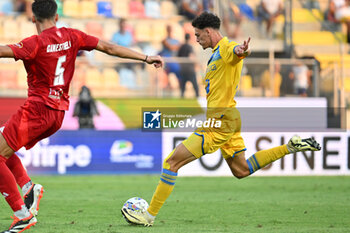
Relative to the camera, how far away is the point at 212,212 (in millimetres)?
8469

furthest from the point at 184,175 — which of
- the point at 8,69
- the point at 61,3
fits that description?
the point at 61,3

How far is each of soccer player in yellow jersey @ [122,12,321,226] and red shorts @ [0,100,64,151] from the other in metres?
1.44

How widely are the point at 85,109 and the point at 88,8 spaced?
503cm

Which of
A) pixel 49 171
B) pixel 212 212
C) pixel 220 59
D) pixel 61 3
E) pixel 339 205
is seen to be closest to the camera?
pixel 220 59

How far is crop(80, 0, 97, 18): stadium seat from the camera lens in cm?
1900

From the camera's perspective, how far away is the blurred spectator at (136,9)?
1948cm

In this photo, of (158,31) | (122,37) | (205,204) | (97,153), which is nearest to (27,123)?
(205,204)

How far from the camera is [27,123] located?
628 cm

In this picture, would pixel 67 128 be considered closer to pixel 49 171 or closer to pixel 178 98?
pixel 49 171

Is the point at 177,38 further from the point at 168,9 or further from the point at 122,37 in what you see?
the point at 168,9

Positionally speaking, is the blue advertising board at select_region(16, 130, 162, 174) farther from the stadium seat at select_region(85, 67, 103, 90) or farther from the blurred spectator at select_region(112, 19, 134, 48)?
the blurred spectator at select_region(112, 19, 134, 48)

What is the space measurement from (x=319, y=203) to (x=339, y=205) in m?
0.33

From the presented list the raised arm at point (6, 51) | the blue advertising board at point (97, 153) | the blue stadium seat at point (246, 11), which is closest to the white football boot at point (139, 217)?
the raised arm at point (6, 51)

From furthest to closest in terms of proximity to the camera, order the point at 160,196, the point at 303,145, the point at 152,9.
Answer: the point at 152,9, the point at 303,145, the point at 160,196
